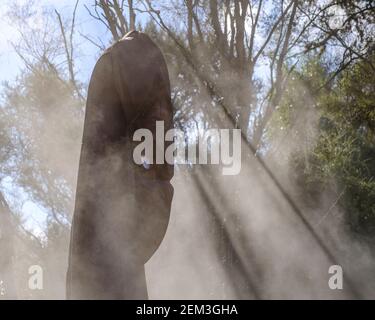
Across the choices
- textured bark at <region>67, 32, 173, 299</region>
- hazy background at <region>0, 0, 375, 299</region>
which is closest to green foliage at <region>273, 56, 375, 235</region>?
hazy background at <region>0, 0, 375, 299</region>

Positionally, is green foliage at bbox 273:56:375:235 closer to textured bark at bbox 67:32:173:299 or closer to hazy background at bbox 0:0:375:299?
hazy background at bbox 0:0:375:299

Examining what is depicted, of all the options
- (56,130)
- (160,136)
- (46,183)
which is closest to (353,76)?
(56,130)

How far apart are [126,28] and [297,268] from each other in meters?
5.81

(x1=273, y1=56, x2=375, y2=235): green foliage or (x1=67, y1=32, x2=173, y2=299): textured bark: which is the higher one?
(x1=273, y1=56, x2=375, y2=235): green foliage

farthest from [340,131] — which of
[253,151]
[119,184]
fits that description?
[119,184]
